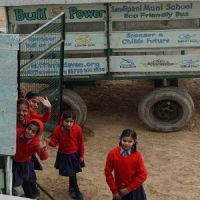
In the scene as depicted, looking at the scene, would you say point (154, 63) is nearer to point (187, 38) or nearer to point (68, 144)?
point (187, 38)

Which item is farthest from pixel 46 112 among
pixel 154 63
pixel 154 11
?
pixel 154 11

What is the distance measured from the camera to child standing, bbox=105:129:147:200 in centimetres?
482

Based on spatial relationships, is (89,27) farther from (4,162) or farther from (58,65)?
(4,162)

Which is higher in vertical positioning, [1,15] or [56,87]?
[1,15]

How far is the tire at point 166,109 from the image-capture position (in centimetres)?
773

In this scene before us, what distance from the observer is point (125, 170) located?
16.2 ft

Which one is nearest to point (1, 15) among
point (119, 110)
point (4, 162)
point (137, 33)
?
point (119, 110)

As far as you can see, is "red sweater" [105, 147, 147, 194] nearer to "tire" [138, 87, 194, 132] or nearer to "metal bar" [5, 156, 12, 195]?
"metal bar" [5, 156, 12, 195]

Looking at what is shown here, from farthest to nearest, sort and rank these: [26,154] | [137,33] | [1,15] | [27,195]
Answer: [1,15] → [137,33] → [27,195] → [26,154]

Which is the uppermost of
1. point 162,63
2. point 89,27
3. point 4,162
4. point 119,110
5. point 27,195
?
point 89,27

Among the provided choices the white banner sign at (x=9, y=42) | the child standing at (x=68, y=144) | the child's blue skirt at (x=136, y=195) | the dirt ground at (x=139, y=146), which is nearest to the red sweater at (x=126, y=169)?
the child's blue skirt at (x=136, y=195)

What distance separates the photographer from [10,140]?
4414 mm

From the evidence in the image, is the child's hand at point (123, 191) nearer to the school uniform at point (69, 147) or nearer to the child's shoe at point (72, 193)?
the school uniform at point (69, 147)

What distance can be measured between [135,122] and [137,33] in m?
1.53
